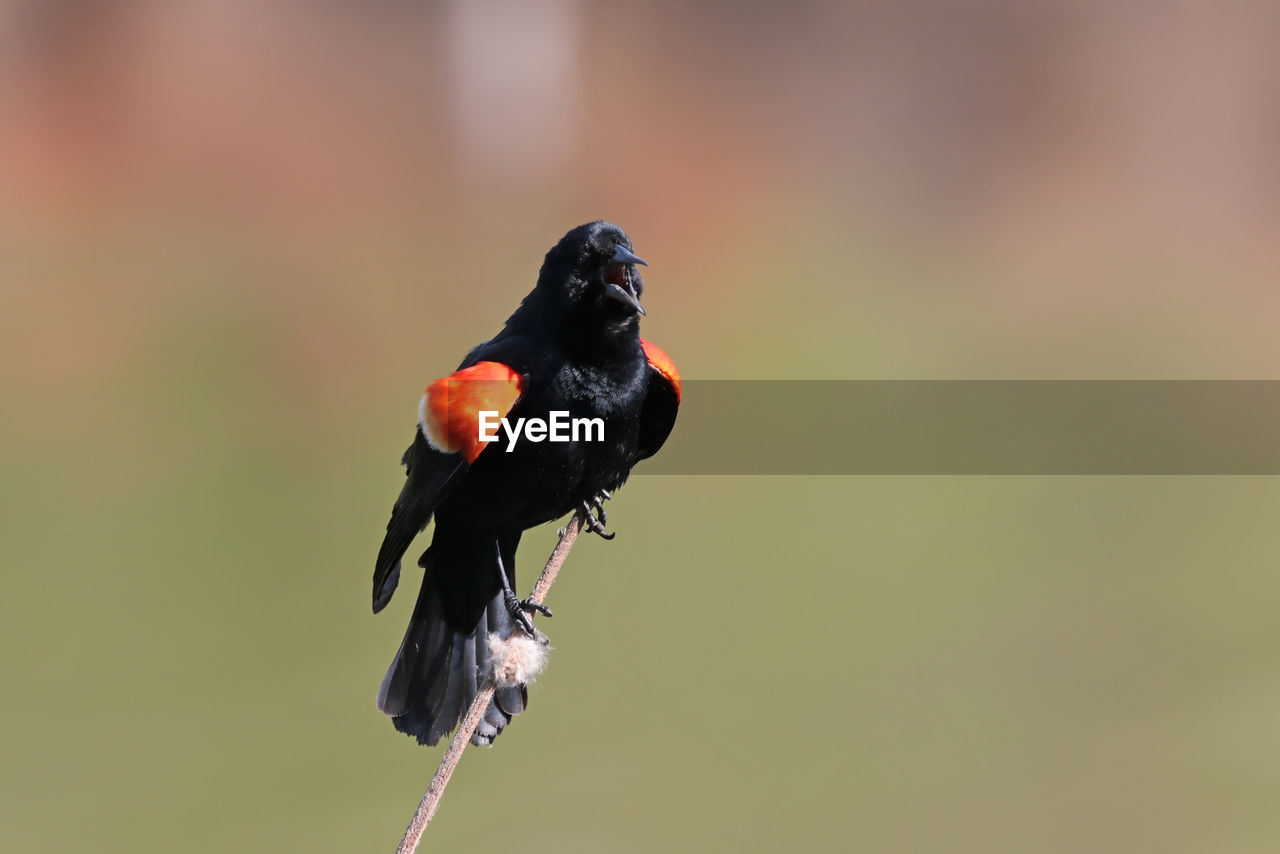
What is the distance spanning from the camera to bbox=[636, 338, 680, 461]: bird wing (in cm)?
144

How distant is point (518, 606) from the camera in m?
1.44

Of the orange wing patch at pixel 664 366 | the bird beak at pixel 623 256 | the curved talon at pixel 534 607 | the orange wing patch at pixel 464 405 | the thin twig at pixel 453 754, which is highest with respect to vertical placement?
the orange wing patch at pixel 664 366

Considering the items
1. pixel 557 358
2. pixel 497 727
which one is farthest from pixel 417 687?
pixel 557 358

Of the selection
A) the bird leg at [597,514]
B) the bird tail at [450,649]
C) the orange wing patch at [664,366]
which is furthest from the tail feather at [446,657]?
the orange wing patch at [664,366]

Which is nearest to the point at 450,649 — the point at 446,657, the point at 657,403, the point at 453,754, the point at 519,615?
the point at 446,657

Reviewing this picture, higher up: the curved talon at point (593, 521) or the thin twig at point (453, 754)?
the curved talon at point (593, 521)

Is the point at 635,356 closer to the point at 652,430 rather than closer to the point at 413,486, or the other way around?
the point at 652,430

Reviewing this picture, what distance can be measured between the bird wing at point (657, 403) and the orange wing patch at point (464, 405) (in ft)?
0.71

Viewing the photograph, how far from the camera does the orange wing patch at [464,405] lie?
124cm

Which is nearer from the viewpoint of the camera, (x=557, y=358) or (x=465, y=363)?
(x=557, y=358)

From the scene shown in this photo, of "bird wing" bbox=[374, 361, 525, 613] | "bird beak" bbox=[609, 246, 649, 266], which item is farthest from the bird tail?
"bird beak" bbox=[609, 246, 649, 266]

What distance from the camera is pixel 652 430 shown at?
149cm

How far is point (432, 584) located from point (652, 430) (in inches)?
14.3

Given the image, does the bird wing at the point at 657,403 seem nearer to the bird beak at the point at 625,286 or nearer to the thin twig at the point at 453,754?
the bird beak at the point at 625,286
